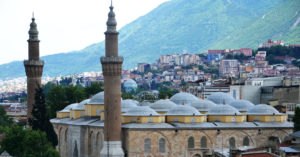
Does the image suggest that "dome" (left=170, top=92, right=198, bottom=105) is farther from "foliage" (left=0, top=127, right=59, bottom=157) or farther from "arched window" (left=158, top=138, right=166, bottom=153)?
"foliage" (left=0, top=127, right=59, bottom=157)

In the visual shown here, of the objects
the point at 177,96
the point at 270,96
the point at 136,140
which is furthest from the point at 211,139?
the point at 270,96

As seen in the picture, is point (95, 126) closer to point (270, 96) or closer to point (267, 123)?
point (267, 123)

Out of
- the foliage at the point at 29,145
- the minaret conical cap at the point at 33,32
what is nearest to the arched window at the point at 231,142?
the foliage at the point at 29,145

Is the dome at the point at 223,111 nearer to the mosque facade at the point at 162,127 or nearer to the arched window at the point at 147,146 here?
the mosque facade at the point at 162,127

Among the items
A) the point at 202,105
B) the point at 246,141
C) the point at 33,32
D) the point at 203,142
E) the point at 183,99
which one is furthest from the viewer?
the point at 33,32

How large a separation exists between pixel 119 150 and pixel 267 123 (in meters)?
13.0

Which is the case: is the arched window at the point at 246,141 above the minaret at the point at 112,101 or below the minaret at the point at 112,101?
below

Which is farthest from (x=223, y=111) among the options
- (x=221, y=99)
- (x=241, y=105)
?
(x=221, y=99)

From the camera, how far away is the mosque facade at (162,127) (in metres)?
48.4

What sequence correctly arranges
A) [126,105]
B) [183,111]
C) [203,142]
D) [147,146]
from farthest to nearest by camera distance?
1. [126,105]
2. [183,111]
3. [203,142]
4. [147,146]

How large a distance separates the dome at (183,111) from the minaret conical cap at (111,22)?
822 centimetres

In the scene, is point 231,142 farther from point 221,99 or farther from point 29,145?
point 29,145

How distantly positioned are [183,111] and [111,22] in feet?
29.3

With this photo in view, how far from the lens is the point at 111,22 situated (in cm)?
4956
